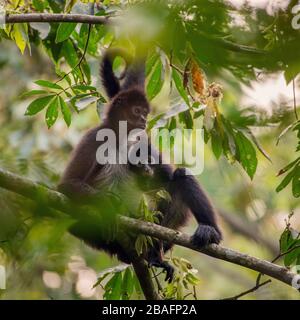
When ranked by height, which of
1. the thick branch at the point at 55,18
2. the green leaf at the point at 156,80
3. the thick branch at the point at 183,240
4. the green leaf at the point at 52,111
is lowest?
the thick branch at the point at 183,240

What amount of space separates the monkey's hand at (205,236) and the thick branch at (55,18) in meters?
1.44

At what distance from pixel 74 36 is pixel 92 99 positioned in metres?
0.83

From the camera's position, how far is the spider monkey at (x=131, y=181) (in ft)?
15.6

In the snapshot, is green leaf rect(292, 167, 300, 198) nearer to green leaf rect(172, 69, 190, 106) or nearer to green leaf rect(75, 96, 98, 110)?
green leaf rect(172, 69, 190, 106)

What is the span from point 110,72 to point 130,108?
0.57 meters

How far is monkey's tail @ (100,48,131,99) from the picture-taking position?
4742 millimetres

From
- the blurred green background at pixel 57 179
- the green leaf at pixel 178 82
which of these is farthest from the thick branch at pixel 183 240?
the green leaf at pixel 178 82

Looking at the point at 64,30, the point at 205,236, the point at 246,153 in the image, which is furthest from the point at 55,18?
the point at 205,236

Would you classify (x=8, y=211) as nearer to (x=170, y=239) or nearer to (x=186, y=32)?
(x=186, y=32)

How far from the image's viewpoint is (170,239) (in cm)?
347

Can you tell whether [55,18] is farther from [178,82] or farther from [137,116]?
[137,116]

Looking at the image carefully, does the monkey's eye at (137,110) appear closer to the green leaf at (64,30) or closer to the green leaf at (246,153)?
the green leaf at (64,30)

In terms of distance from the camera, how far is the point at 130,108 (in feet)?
18.8

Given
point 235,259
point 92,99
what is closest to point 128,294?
point 235,259
